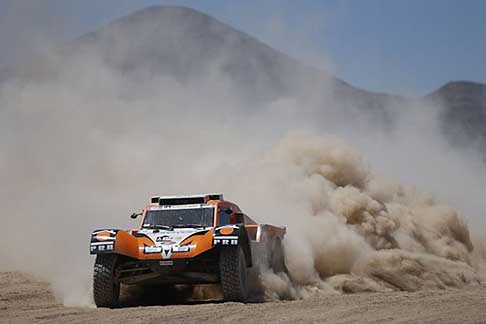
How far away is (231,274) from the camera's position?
12266 mm

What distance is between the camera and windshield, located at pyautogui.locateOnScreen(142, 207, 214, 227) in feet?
46.5

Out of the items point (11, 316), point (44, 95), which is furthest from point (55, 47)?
point (11, 316)

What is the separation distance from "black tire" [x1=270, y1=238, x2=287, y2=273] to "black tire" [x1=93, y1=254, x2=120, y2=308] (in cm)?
374

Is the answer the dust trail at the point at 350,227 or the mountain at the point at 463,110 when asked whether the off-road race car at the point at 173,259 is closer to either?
the dust trail at the point at 350,227

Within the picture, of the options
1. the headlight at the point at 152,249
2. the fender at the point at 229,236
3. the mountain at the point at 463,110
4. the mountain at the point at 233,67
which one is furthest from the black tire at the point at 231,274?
the mountain at the point at 463,110

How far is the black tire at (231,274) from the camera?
12.3m

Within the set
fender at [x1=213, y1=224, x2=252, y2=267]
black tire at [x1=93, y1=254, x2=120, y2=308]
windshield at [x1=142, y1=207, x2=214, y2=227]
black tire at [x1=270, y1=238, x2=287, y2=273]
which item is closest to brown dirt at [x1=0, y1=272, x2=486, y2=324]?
black tire at [x1=93, y1=254, x2=120, y2=308]

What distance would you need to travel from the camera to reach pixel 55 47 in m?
31.4

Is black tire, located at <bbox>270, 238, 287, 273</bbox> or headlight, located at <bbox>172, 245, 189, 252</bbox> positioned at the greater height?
headlight, located at <bbox>172, 245, 189, 252</bbox>

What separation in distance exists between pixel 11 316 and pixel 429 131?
108 ft

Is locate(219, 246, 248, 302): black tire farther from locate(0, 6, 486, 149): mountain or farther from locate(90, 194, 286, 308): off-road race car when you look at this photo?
locate(0, 6, 486, 149): mountain

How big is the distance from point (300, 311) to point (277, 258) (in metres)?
4.66

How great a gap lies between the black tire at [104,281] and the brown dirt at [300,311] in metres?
0.28

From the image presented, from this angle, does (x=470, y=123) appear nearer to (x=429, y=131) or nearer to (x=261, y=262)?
(x=429, y=131)
